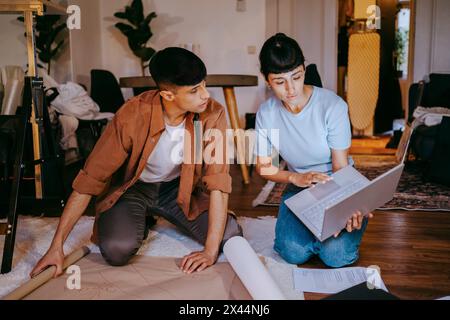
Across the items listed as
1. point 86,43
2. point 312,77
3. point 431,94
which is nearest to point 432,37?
point 431,94

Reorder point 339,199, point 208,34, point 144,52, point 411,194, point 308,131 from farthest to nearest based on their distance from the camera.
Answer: point 208,34 < point 144,52 < point 411,194 < point 308,131 < point 339,199

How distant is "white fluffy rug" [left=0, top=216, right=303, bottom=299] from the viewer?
1.64m

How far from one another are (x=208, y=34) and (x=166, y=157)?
3671 mm

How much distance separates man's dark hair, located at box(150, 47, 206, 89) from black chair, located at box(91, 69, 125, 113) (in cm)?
309

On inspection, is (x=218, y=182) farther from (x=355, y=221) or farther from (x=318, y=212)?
(x=355, y=221)

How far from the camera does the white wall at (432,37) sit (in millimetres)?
4852

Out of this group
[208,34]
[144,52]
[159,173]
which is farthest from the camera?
[208,34]

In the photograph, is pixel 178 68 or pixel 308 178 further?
pixel 308 178

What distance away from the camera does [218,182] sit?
1.64 metres

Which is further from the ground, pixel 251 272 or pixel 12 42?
pixel 12 42

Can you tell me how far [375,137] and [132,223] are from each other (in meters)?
4.94

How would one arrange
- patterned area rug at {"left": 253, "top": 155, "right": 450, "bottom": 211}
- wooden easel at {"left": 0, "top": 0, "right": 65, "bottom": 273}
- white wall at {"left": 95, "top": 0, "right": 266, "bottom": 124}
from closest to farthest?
wooden easel at {"left": 0, "top": 0, "right": 65, "bottom": 273} → patterned area rug at {"left": 253, "top": 155, "right": 450, "bottom": 211} → white wall at {"left": 95, "top": 0, "right": 266, "bottom": 124}

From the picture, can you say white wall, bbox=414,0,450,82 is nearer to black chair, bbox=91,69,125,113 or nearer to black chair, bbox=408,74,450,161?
black chair, bbox=408,74,450,161

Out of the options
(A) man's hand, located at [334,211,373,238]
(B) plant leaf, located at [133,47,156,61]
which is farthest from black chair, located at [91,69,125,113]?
(A) man's hand, located at [334,211,373,238]
